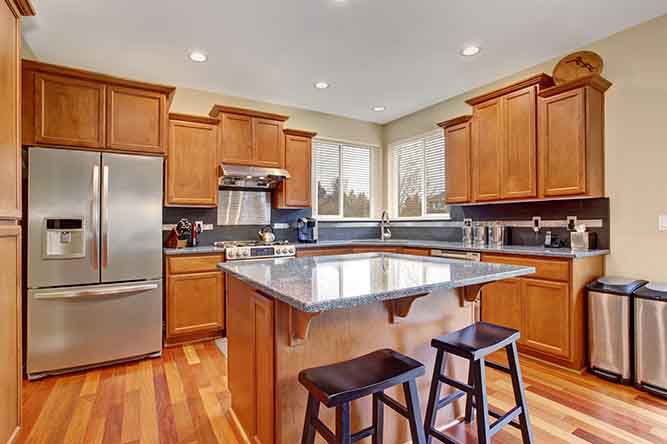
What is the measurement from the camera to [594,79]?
2922 millimetres

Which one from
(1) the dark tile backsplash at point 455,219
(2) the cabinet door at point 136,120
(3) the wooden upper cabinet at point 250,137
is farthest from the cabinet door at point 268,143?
(2) the cabinet door at point 136,120

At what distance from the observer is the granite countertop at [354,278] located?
125 centimetres

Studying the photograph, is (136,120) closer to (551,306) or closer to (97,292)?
(97,292)

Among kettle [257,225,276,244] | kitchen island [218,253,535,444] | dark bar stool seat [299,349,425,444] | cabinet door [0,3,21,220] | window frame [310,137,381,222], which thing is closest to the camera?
dark bar stool seat [299,349,425,444]

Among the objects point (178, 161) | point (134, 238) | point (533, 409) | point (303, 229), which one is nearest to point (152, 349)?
point (134, 238)

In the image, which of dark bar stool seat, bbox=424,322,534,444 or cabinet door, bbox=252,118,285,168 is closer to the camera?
dark bar stool seat, bbox=424,322,534,444

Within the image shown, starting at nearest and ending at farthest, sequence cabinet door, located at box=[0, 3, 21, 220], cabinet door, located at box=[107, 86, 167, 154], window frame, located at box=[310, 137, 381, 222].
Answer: cabinet door, located at box=[0, 3, 21, 220], cabinet door, located at box=[107, 86, 167, 154], window frame, located at box=[310, 137, 381, 222]

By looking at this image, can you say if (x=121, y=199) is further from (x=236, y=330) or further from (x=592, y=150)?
(x=592, y=150)

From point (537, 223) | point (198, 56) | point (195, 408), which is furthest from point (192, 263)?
point (537, 223)

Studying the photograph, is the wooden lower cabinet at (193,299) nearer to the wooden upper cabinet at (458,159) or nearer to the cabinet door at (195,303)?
the cabinet door at (195,303)

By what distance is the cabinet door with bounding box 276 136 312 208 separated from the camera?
176 inches

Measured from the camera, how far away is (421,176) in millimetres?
5102

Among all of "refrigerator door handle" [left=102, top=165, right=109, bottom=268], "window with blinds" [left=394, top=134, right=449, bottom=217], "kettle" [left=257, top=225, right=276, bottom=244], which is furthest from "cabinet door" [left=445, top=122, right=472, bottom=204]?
"refrigerator door handle" [left=102, top=165, right=109, bottom=268]

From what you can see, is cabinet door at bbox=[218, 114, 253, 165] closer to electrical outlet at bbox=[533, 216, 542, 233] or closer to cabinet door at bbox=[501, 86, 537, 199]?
cabinet door at bbox=[501, 86, 537, 199]
